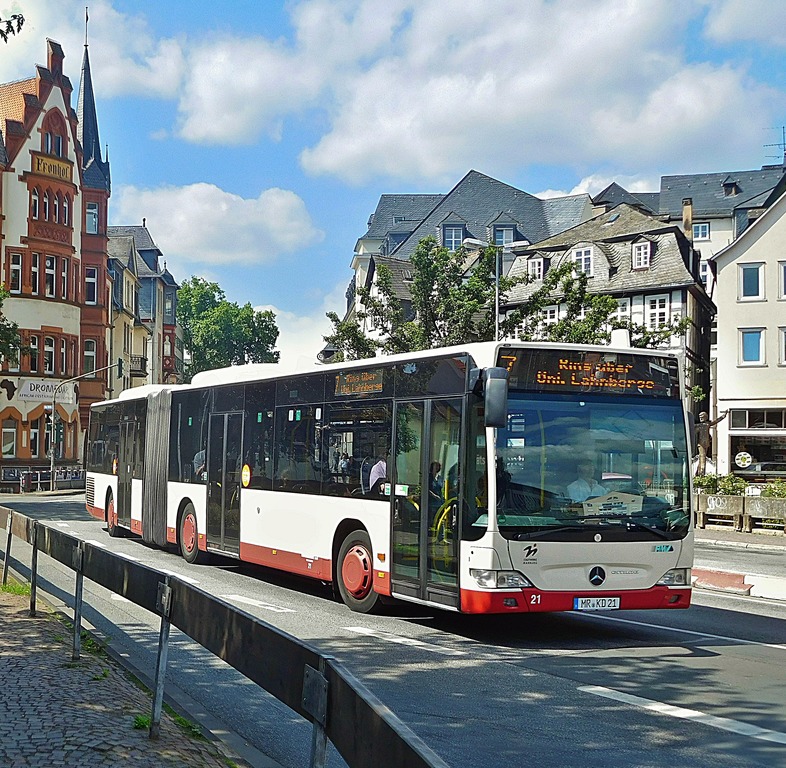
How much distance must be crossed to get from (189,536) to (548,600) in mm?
9696

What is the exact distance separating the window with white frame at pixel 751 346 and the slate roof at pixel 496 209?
36.5 metres

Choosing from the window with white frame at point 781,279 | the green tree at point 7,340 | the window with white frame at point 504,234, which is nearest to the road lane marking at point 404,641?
the green tree at point 7,340

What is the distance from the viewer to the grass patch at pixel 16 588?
1359cm

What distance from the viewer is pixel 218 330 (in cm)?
12862

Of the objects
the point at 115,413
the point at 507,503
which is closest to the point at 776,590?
the point at 507,503

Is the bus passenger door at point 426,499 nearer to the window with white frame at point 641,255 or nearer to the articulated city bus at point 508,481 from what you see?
the articulated city bus at point 508,481

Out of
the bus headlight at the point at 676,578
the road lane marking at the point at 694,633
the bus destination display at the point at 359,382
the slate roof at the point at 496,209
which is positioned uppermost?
the slate roof at the point at 496,209

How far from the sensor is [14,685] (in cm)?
795

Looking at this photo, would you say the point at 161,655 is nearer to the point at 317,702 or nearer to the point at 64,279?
the point at 317,702

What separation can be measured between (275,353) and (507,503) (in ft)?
417

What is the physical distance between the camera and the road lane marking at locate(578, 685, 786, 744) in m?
7.34

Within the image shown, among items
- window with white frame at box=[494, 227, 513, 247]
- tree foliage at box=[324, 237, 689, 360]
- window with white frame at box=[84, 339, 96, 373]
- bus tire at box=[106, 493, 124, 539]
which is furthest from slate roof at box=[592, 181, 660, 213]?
bus tire at box=[106, 493, 124, 539]

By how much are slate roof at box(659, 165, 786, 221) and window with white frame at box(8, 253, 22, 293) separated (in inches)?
2182

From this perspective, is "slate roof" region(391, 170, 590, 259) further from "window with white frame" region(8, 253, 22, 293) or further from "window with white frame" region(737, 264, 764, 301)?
"window with white frame" region(8, 253, 22, 293)
